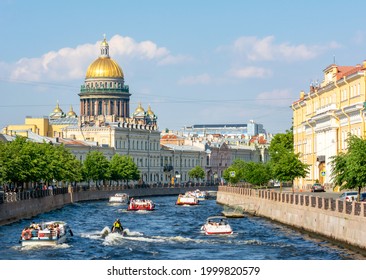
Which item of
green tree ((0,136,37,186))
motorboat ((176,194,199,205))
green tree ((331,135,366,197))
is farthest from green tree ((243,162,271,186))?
green tree ((331,135,366,197))

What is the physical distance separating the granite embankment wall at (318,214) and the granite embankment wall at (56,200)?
15.0 m

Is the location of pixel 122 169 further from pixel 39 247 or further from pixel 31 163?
pixel 39 247

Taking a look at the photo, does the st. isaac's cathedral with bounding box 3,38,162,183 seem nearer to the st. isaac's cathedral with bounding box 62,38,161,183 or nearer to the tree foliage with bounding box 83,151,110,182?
the st. isaac's cathedral with bounding box 62,38,161,183

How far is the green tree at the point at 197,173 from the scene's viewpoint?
19262 cm

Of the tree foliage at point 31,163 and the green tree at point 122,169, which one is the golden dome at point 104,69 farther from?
the tree foliage at point 31,163

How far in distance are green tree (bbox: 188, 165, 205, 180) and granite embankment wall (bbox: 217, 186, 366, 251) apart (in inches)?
4343

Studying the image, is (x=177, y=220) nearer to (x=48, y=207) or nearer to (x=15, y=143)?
(x=48, y=207)

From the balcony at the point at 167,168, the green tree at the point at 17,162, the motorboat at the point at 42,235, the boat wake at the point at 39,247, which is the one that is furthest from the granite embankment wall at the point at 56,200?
the balcony at the point at 167,168

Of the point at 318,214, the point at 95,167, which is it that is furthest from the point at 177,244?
the point at 95,167

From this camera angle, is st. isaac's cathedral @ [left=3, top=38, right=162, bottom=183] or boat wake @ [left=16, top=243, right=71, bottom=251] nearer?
boat wake @ [left=16, top=243, right=71, bottom=251]

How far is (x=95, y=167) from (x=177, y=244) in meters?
83.5

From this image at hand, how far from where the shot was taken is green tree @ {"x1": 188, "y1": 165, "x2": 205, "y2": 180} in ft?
A: 632

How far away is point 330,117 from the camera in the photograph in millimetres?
90250
